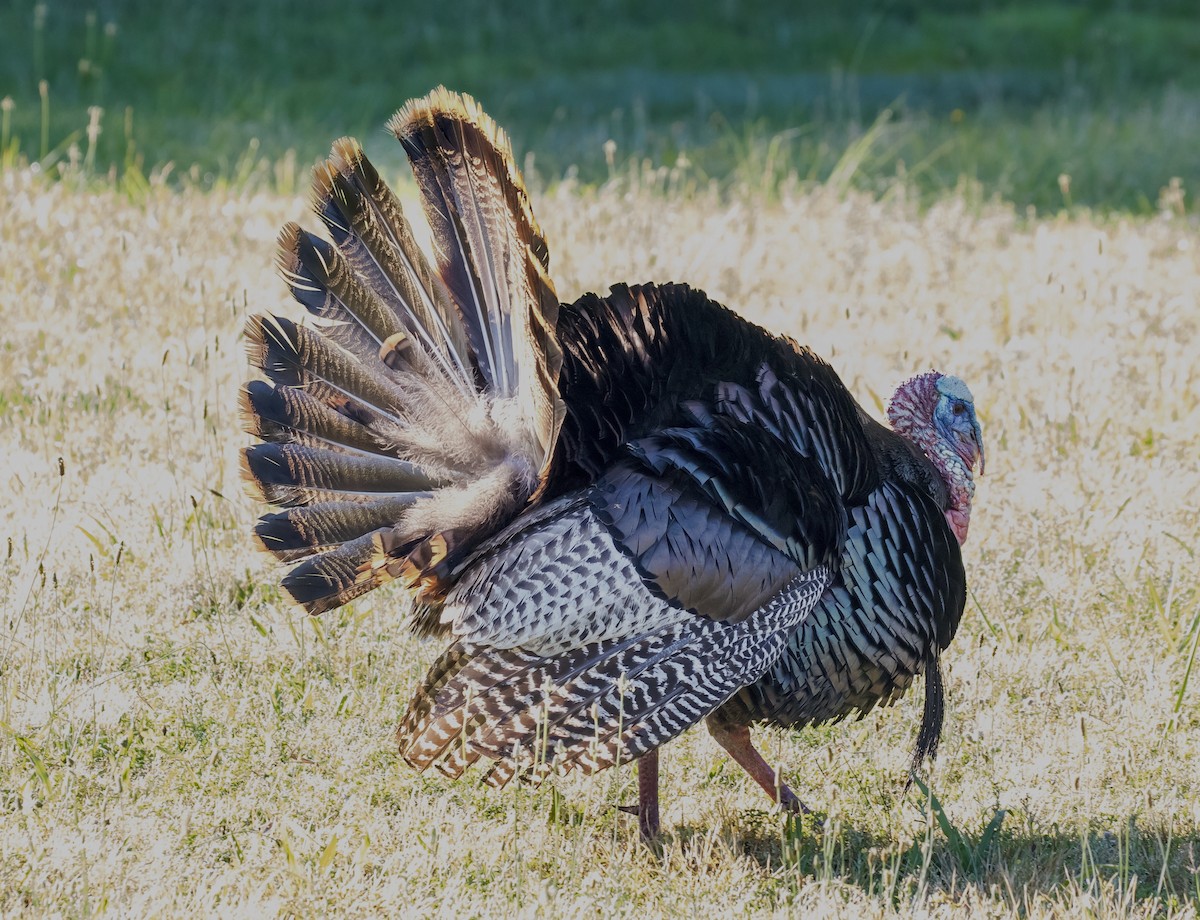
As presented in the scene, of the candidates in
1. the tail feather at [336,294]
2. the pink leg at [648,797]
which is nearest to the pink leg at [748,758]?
the pink leg at [648,797]

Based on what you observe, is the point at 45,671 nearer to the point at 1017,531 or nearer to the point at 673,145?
the point at 1017,531

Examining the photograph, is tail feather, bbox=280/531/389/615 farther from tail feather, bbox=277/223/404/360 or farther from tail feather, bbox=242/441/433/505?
tail feather, bbox=277/223/404/360

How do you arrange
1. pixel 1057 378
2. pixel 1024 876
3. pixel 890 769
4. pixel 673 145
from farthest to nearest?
pixel 673 145
pixel 1057 378
pixel 890 769
pixel 1024 876

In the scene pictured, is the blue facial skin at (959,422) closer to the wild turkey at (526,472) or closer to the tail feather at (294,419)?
the wild turkey at (526,472)

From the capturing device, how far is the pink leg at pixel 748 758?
370 centimetres

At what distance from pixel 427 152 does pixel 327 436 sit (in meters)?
0.66

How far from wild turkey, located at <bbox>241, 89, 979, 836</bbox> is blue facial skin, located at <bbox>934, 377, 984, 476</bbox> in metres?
0.31

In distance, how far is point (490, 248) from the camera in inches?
136

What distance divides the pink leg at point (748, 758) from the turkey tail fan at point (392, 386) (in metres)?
0.76

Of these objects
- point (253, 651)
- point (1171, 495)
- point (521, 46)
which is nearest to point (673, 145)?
point (521, 46)

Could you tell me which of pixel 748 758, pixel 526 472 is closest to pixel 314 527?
pixel 526 472

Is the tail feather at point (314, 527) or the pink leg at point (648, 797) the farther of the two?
the pink leg at point (648, 797)

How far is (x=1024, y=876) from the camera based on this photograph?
339 centimetres

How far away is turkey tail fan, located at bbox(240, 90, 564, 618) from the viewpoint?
3406 millimetres
